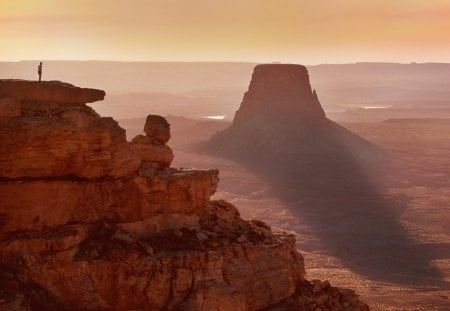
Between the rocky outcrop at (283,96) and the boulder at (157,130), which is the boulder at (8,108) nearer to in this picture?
the boulder at (157,130)

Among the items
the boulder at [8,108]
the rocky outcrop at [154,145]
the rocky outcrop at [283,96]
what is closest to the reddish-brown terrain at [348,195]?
the rocky outcrop at [283,96]

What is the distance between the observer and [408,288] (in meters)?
53.9

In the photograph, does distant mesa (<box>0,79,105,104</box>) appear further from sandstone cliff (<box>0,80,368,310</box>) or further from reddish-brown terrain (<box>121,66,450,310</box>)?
reddish-brown terrain (<box>121,66,450,310</box>)

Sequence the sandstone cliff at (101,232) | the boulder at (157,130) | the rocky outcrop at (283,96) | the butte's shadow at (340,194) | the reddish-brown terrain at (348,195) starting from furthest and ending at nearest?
the rocky outcrop at (283,96), the butte's shadow at (340,194), the reddish-brown terrain at (348,195), the boulder at (157,130), the sandstone cliff at (101,232)

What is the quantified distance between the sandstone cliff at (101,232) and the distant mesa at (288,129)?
85.1m

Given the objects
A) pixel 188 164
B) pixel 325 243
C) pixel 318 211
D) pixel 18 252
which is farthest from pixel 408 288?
pixel 188 164

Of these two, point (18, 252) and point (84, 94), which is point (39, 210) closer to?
point (18, 252)

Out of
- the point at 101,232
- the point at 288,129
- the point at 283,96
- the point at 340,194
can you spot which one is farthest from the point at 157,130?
the point at 288,129

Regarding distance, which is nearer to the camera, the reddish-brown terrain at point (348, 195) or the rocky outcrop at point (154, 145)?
the rocky outcrop at point (154, 145)

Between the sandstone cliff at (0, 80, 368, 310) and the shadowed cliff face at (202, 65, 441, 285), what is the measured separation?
55896 mm

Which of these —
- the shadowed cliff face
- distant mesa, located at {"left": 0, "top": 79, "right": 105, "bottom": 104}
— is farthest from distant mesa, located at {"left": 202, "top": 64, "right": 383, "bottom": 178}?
distant mesa, located at {"left": 0, "top": 79, "right": 105, "bottom": 104}

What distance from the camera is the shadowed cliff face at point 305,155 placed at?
84312mm

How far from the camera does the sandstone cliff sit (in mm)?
18734

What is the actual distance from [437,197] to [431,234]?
20.9 metres
